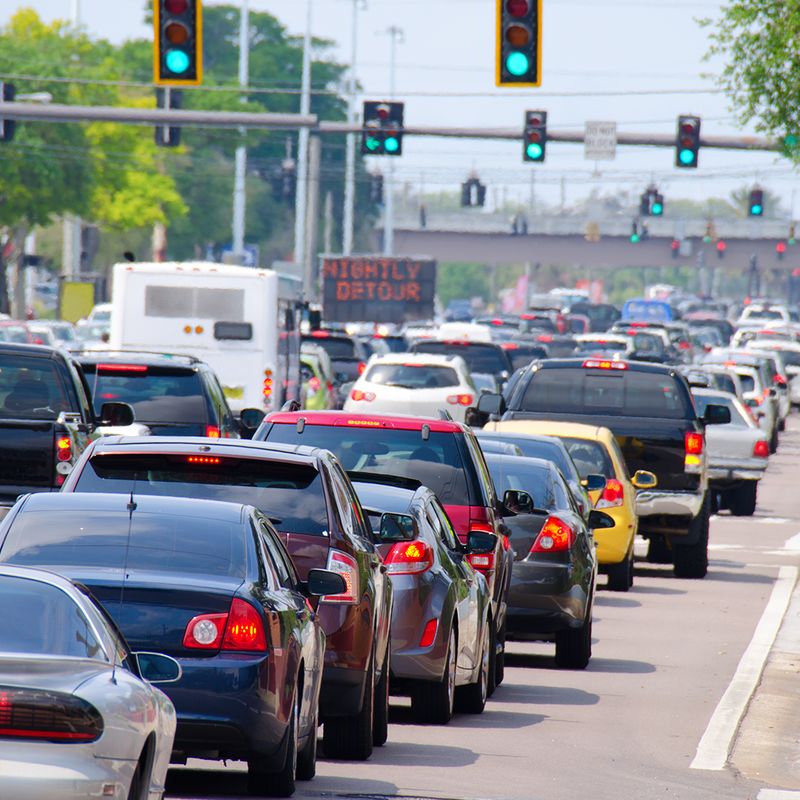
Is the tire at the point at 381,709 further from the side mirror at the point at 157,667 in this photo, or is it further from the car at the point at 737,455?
the car at the point at 737,455

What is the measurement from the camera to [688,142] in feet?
129

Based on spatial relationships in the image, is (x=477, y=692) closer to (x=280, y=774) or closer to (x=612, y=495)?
(x=280, y=774)

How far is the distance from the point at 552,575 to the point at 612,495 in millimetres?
5488

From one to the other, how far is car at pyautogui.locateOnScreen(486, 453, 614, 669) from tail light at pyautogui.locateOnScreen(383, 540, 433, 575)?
3159 millimetres

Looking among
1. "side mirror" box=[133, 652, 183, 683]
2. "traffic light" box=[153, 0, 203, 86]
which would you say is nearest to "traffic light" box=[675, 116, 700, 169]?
"traffic light" box=[153, 0, 203, 86]

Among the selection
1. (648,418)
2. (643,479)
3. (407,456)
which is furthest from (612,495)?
(407,456)

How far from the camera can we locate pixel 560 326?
96.2 m

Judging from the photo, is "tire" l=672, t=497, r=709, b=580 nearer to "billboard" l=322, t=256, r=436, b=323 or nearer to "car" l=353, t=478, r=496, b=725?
"car" l=353, t=478, r=496, b=725

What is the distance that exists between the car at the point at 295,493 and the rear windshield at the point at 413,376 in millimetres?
24771

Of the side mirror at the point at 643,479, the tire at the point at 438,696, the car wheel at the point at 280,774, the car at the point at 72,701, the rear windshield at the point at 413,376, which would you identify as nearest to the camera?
the car at the point at 72,701

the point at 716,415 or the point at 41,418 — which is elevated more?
the point at 41,418

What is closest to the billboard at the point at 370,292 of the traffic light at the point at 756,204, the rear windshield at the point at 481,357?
the traffic light at the point at 756,204

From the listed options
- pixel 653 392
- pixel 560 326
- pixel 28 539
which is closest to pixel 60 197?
pixel 560 326

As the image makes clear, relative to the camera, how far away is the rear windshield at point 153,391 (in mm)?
23109
